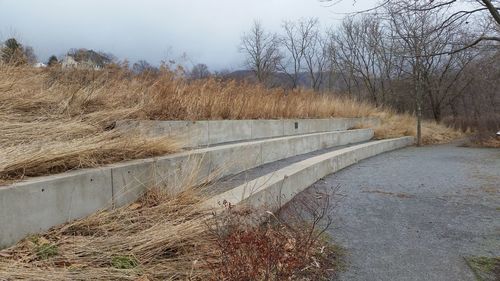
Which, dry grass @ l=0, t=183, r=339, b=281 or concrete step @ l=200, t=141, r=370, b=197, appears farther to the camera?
concrete step @ l=200, t=141, r=370, b=197

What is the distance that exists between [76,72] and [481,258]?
5.00 meters

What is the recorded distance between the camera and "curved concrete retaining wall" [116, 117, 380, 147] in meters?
4.97

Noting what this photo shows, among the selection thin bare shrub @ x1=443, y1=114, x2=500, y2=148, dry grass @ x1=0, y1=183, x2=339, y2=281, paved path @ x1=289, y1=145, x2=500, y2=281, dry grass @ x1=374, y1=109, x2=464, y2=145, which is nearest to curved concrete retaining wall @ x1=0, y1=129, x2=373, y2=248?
dry grass @ x1=0, y1=183, x2=339, y2=281

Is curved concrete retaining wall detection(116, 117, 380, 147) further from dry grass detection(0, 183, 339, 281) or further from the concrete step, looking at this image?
dry grass detection(0, 183, 339, 281)

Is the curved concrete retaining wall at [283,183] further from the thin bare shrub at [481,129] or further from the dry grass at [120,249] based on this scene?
the thin bare shrub at [481,129]

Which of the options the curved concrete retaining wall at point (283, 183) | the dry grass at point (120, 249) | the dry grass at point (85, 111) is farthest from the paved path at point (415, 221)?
the dry grass at point (85, 111)

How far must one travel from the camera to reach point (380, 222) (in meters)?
4.71

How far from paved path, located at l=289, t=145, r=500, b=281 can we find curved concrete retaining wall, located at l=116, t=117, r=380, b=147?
66.1 inches

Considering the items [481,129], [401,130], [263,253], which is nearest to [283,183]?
[263,253]

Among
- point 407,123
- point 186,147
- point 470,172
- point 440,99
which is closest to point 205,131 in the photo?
point 186,147

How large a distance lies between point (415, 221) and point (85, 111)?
3614 mm

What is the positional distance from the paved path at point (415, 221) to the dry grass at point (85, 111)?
2.09 m

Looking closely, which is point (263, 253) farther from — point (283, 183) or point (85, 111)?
point (85, 111)

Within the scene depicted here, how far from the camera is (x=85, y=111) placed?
14.7 feet
